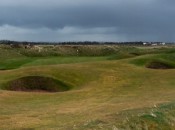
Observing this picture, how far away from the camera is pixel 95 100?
33.4 metres

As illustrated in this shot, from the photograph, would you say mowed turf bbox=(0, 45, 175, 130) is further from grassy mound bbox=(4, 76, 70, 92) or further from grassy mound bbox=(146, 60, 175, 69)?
grassy mound bbox=(146, 60, 175, 69)

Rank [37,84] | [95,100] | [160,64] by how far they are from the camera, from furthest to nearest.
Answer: [160,64]
[37,84]
[95,100]

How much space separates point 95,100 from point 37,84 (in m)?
13.6

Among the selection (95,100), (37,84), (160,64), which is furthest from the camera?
(160,64)

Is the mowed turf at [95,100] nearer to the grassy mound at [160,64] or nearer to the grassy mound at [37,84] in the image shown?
the grassy mound at [37,84]

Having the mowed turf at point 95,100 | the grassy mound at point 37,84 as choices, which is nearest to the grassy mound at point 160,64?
the mowed turf at point 95,100

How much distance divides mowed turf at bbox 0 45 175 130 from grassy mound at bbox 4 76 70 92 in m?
0.67

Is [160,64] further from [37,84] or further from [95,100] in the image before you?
[95,100]

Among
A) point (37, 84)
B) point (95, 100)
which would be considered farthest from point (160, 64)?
point (95, 100)

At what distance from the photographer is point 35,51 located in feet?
321

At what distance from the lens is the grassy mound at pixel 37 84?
146 ft

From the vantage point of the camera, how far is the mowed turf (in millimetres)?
20156

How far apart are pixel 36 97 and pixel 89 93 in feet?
15.0

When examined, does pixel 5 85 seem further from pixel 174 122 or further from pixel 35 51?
pixel 35 51
